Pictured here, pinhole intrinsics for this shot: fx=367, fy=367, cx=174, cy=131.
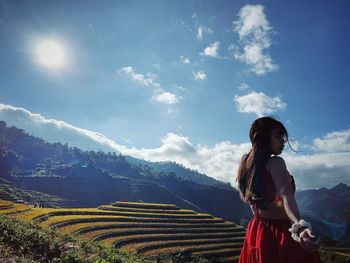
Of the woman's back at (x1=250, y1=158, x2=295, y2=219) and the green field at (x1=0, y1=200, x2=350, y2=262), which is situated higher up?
the woman's back at (x1=250, y1=158, x2=295, y2=219)

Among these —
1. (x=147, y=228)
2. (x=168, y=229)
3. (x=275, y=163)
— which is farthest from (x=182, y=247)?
(x=275, y=163)

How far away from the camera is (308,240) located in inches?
107

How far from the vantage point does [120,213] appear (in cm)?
5469

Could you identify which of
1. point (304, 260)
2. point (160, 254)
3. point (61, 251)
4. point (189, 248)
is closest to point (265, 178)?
point (304, 260)

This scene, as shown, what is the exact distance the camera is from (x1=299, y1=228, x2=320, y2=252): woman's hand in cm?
270

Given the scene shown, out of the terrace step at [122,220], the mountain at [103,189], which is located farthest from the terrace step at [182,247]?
the mountain at [103,189]

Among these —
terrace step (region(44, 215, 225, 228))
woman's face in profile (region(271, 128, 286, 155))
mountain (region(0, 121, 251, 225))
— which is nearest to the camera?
woman's face in profile (region(271, 128, 286, 155))

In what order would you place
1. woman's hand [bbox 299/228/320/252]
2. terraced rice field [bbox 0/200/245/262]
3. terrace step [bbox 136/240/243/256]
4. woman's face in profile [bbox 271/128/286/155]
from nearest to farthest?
woman's hand [bbox 299/228/320/252] → woman's face in profile [bbox 271/128/286/155] → terrace step [bbox 136/240/243/256] → terraced rice field [bbox 0/200/245/262]

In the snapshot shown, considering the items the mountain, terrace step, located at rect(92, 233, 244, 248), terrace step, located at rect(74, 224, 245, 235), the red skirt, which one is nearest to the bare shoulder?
the red skirt

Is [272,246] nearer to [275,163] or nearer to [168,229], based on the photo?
[275,163]

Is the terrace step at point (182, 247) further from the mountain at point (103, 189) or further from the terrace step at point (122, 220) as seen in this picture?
the mountain at point (103, 189)

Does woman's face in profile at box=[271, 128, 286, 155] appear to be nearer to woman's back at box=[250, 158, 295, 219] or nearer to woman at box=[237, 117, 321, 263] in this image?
woman at box=[237, 117, 321, 263]

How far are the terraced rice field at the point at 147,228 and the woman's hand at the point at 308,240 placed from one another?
34625 millimetres

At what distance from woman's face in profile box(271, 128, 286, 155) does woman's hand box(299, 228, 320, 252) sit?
0.94 m
